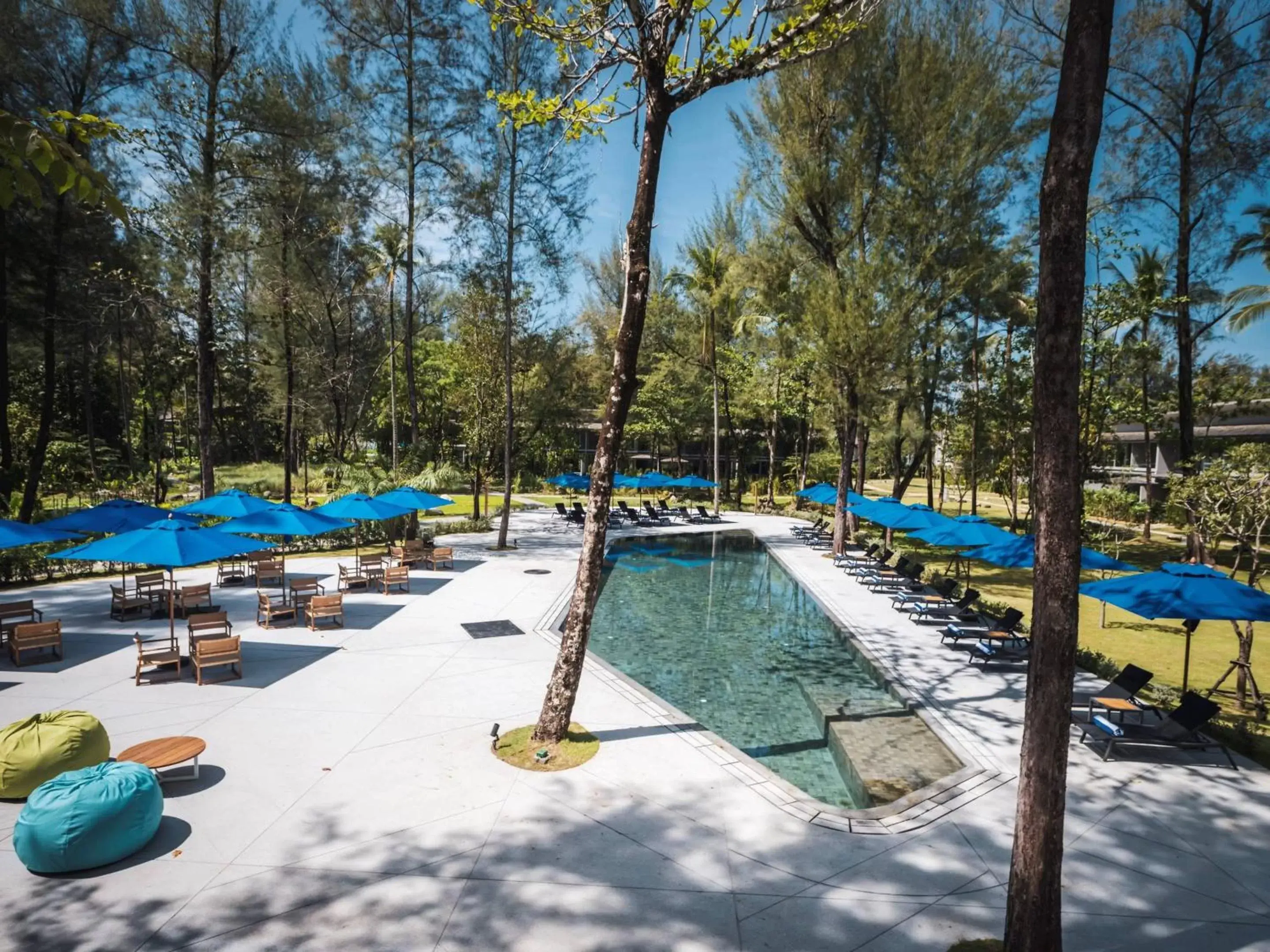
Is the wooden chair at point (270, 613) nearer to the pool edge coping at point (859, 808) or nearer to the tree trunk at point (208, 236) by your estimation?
the pool edge coping at point (859, 808)

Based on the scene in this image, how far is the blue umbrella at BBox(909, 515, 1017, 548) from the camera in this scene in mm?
14625

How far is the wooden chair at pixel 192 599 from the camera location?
13.7 m

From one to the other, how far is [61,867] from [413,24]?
79.8 feet

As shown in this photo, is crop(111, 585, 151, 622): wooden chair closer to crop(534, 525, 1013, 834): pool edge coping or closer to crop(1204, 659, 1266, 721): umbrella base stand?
crop(534, 525, 1013, 834): pool edge coping

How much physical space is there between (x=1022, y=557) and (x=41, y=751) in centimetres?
1434

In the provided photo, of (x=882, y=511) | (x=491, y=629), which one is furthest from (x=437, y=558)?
(x=882, y=511)

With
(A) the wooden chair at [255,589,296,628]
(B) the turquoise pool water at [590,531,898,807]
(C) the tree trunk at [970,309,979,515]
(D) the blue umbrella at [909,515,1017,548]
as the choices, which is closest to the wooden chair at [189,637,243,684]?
(A) the wooden chair at [255,589,296,628]

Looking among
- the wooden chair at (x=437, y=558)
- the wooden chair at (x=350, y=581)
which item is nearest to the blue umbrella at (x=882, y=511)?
the wooden chair at (x=437, y=558)

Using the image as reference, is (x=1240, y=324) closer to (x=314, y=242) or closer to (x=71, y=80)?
(x=314, y=242)

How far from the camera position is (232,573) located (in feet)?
58.5

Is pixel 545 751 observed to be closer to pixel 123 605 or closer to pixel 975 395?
pixel 123 605

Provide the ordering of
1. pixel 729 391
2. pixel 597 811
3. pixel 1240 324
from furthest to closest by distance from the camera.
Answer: pixel 729 391, pixel 1240 324, pixel 597 811

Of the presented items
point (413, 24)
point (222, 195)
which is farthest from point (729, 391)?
point (222, 195)

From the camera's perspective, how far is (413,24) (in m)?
21.5
